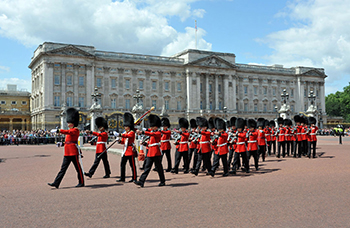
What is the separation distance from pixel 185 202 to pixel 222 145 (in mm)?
4205

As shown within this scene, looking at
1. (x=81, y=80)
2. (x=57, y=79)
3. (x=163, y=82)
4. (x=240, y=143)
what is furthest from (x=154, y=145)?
(x=163, y=82)

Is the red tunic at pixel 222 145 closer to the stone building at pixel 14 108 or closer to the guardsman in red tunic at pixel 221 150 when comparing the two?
the guardsman in red tunic at pixel 221 150

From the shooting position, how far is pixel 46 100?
53625 mm

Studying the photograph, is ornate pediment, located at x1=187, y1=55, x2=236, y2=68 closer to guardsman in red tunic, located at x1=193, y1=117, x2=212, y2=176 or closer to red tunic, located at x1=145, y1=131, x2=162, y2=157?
guardsman in red tunic, located at x1=193, y1=117, x2=212, y2=176

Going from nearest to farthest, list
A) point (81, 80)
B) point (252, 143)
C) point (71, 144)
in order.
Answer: point (71, 144), point (252, 143), point (81, 80)

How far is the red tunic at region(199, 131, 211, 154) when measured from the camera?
11727mm

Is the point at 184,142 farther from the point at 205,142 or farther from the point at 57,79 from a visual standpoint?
the point at 57,79

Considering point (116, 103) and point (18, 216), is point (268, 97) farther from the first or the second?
point (18, 216)

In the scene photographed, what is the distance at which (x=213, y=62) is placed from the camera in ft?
217

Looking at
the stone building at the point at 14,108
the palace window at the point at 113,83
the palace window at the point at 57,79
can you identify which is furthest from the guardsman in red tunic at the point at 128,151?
the palace window at the point at 113,83

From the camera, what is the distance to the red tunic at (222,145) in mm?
11523

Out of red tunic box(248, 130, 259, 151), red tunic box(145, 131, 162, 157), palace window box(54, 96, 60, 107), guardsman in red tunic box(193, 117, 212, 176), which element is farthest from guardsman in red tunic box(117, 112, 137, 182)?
palace window box(54, 96, 60, 107)

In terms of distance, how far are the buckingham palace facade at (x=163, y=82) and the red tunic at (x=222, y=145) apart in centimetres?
4242

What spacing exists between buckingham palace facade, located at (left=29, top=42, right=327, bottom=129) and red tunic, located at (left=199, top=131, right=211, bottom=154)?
42.0 m
